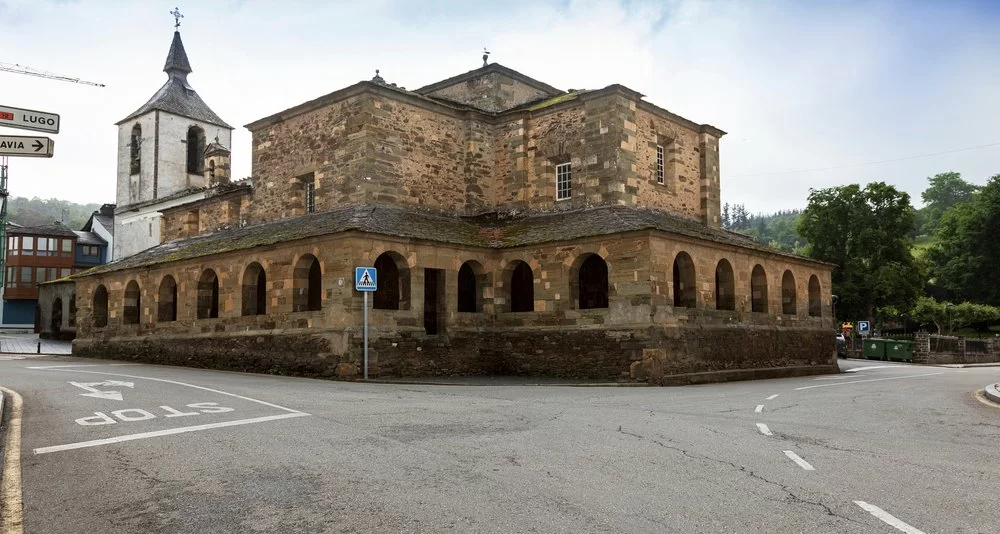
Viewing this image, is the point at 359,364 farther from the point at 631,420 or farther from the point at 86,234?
the point at 86,234

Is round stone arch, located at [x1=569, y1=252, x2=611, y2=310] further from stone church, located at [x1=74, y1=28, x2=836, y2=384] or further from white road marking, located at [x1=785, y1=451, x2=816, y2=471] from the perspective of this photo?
white road marking, located at [x1=785, y1=451, x2=816, y2=471]

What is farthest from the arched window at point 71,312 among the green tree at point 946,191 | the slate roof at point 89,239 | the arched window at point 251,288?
the green tree at point 946,191

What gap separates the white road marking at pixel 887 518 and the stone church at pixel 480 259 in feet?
47.7

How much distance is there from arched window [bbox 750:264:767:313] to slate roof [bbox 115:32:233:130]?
129 ft

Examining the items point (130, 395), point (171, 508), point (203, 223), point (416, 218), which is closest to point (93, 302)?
point (203, 223)

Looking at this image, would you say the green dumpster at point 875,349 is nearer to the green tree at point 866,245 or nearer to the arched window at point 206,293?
the green tree at point 866,245

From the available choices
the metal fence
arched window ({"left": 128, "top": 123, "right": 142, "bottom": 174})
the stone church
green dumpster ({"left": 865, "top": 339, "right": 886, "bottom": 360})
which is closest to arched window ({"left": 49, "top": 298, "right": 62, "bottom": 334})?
arched window ({"left": 128, "top": 123, "right": 142, "bottom": 174})

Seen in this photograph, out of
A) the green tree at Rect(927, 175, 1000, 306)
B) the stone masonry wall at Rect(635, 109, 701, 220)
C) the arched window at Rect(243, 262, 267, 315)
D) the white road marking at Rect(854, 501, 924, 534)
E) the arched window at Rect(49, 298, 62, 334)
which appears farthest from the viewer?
the green tree at Rect(927, 175, 1000, 306)

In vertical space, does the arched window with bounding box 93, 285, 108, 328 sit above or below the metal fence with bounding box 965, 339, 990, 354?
above

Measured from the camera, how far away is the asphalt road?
5387mm

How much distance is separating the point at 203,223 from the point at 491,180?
14.2 metres

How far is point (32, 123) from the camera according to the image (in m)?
9.66

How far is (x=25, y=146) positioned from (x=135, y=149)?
46663 mm

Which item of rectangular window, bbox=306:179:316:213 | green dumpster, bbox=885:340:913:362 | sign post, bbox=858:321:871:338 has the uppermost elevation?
Answer: rectangular window, bbox=306:179:316:213
